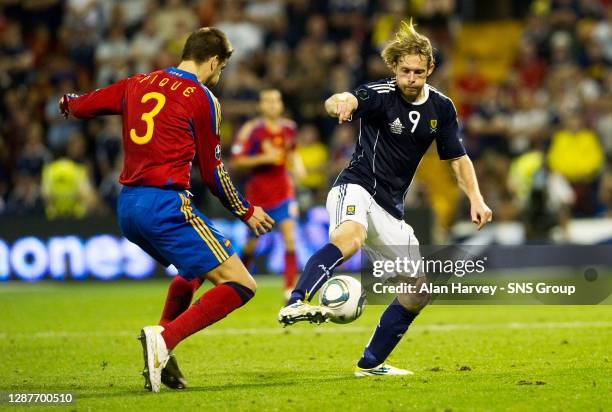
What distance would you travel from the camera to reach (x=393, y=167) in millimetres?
8078

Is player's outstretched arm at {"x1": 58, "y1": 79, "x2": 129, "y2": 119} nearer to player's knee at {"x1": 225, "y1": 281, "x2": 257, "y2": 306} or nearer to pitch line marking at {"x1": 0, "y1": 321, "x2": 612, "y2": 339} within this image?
player's knee at {"x1": 225, "y1": 281, "x2": 257, "y2": 306}

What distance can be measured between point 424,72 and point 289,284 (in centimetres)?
654

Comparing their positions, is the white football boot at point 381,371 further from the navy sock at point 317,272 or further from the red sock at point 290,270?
the red sock at point 290,270

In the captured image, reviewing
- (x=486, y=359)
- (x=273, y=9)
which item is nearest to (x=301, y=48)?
(x=273, y=9)

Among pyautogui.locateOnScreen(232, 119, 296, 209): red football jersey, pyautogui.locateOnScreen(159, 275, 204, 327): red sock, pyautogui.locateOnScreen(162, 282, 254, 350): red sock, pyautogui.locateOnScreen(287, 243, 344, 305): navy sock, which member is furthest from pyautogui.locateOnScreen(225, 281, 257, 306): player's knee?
pyautogui.locateOnScreen(232, 119, 296, 209): red football jersey

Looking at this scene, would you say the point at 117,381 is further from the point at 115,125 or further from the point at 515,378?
the point at 115,125

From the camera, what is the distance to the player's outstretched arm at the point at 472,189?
25.9 feet

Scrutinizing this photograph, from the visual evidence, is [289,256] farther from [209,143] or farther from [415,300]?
[209,143]

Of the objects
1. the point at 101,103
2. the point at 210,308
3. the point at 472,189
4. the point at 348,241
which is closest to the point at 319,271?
the point at 348,241

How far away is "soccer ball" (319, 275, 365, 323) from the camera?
7.21 meters

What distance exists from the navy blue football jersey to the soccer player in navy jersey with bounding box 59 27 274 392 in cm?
89

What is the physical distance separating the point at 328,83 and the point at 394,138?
1259 cm

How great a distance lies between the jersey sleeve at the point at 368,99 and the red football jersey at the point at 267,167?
6.71 meters

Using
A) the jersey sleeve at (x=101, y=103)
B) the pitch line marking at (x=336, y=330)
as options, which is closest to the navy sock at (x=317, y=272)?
the jersey sleeve at (x=101, y=103)
